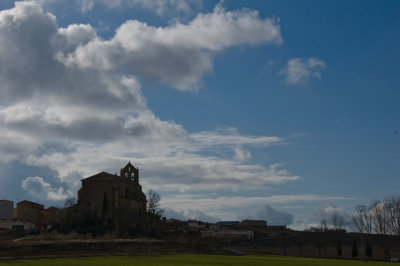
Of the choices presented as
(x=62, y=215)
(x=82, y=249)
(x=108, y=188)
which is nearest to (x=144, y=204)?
(x=108, y=188)

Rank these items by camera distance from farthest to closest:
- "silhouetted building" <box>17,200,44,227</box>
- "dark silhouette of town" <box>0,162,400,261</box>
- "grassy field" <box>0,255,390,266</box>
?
"silhouetted building" <box>17,200,44,227</box>, "dark silhouette of town" <box>0,162,400,261</box>, "grassy field" <box>0,255,390,266</box>

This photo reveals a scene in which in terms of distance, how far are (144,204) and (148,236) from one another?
62.0 feet

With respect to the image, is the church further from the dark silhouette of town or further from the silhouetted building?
the silhouetted building

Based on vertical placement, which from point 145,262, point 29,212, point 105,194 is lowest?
point 145,262

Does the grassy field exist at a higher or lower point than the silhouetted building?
lower

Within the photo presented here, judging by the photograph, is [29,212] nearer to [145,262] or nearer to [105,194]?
[105,194]

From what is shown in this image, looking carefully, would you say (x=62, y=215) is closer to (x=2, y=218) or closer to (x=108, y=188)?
(x=108, y=188)

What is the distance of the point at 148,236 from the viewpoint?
104438mm

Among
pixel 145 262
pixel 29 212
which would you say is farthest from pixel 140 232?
pixel 145 262

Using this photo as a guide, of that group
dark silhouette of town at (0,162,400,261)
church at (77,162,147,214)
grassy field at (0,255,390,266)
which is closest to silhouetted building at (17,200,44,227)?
dark silhouette of town at (0,162,400,261)

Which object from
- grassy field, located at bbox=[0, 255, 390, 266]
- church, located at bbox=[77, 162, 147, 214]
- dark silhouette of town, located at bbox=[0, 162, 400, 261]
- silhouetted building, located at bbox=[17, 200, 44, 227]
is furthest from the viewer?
silhouetted building, located at bbox=[17, 200, 44, 227]

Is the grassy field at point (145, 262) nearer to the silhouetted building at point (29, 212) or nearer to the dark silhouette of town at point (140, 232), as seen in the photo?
the dark silhouette of town at point (140, 232)

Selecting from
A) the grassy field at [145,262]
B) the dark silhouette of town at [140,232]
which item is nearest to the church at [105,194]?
the dark silhouette of town at [140,232]

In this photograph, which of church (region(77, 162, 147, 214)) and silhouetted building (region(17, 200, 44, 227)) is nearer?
church (region(77, 162, 147, 214))
